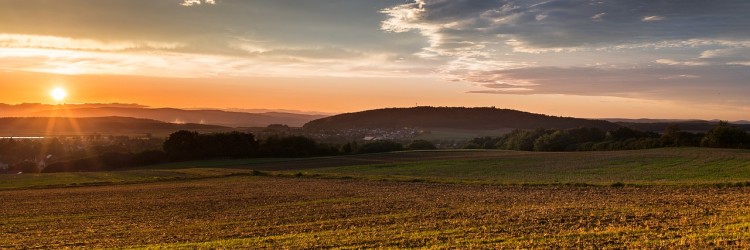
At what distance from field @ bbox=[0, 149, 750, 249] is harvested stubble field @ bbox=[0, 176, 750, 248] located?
0.05m

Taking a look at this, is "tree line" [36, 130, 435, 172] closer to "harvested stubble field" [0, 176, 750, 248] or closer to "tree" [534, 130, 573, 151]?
"tree" [534, 130, 573, 151]

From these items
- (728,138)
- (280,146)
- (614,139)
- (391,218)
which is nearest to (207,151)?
(280,146)

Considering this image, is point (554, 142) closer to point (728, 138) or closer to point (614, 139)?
point (614, 139)

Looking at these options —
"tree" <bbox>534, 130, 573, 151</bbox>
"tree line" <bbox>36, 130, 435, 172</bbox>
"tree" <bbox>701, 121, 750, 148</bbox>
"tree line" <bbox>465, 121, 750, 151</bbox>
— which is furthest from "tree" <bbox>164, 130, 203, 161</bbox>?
"tree" <bbox>701, 121, 750, 148</bbox>

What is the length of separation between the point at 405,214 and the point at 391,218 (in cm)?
132

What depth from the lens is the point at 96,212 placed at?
28375 millimetres

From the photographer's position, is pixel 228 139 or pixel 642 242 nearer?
pixel 642 242

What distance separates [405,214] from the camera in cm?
2298

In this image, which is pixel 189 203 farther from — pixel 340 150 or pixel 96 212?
pixel 340 150

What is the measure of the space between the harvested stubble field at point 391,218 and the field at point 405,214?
51mm

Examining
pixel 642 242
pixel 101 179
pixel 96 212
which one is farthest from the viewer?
pixel 101 179

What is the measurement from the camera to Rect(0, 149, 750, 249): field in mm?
15578

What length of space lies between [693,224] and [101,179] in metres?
52.8

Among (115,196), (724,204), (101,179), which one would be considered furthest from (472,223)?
(101,179)
